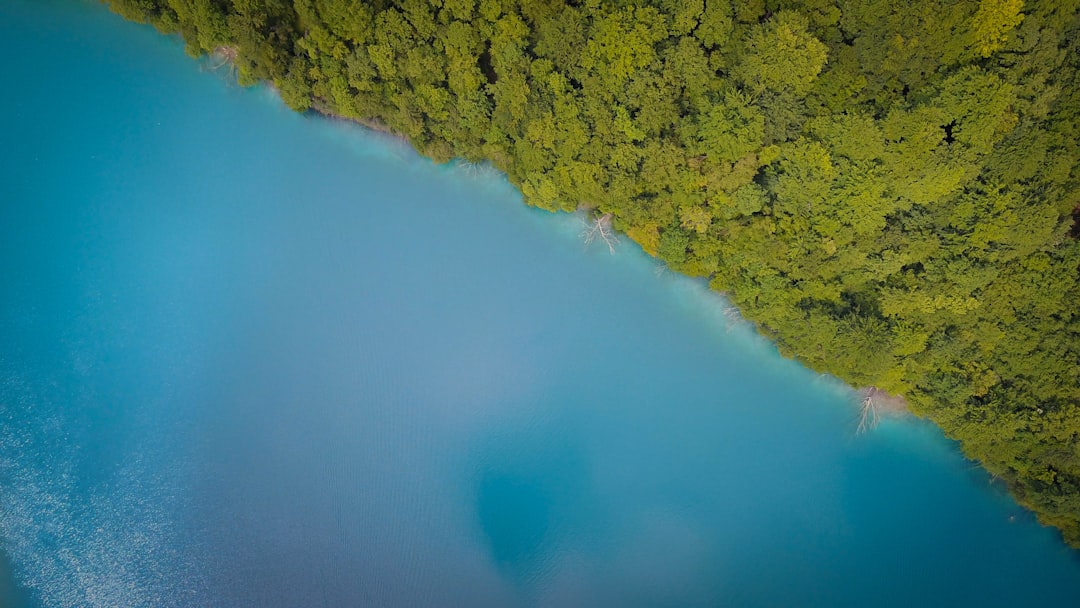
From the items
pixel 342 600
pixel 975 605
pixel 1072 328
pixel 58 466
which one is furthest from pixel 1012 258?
pixel 58 466

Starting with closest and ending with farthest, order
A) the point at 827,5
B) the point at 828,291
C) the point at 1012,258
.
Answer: the point at 827,5
the point at 1012,258
the point at 828,291

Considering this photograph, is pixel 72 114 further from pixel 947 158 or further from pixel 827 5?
pixel 947 158

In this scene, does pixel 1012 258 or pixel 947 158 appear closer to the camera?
pixel 947 158

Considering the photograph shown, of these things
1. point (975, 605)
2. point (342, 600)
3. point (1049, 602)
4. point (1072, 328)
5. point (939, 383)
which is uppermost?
point (1072, 328)

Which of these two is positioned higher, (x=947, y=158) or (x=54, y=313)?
(x=947, y=158)

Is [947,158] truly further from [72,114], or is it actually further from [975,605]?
[72,114]

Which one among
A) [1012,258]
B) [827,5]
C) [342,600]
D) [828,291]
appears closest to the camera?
[827,5]
